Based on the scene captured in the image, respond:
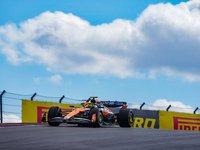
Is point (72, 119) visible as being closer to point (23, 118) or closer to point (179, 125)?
point (23, 118)

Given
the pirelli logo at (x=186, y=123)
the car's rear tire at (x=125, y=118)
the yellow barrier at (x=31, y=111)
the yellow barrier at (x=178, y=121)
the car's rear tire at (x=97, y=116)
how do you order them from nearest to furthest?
the car's rear tire at (x=97, y=116), the car's rear tire at (x=125, y=118), the yellow barrier at (x=31, y=111), the yellow barrier at (x=178, y=121), the pirelli logo at (x=186, y=123)

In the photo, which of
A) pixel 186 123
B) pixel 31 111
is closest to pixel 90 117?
pixel 31 111

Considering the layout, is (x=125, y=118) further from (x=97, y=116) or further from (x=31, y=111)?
(x=31, y=111)

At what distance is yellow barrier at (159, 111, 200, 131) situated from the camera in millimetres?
22234

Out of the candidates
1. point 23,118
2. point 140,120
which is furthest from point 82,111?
point 140,120

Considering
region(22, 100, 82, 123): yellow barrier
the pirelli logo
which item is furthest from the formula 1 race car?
the pirelli logo

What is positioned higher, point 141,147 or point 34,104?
point 34,104

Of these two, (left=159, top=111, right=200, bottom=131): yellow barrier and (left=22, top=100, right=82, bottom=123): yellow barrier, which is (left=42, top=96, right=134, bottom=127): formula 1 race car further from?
(left=159, top=111, right=200, bottom=131): yellow barrier

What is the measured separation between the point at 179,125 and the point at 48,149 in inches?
690

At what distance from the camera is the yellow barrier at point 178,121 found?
22234mm

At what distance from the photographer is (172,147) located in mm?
6922

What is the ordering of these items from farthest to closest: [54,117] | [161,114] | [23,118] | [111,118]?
[161,114] < [23,118] < [111,118] < [54,117]

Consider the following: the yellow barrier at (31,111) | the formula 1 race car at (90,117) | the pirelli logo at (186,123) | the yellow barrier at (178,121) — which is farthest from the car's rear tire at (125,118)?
the pirelli logo at (186,123)

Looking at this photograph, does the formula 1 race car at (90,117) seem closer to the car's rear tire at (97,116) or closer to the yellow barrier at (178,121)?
the car's rear tire at (97,116)
